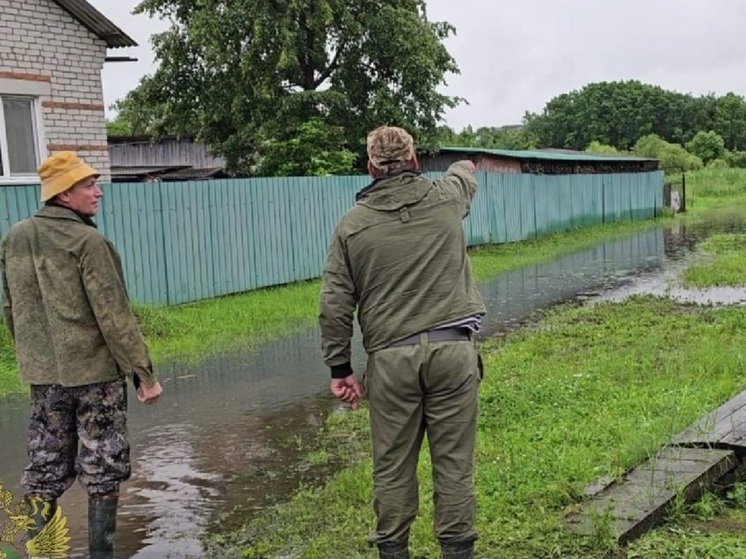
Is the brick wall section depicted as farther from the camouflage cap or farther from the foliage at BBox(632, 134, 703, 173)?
the foliage at BBox(632, 134, 703, 173)

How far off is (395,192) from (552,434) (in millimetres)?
2634

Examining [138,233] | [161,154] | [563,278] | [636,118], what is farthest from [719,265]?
[636,118]

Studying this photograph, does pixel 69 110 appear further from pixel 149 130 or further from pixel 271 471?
pixel 149 130

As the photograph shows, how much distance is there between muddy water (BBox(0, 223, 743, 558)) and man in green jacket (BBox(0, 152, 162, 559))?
73 cm

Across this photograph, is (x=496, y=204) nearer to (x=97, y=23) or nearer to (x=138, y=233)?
(x=97, y=23)

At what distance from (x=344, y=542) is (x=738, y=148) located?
297 ft

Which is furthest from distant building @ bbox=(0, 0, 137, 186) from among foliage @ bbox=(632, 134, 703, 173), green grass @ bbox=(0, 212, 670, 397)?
foliage @ bbox=(632, 134, 703, 173)

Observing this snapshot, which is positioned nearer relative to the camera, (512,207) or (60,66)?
(60,66)

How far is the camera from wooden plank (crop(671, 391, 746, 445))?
4.75 metres

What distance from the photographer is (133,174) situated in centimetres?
2245

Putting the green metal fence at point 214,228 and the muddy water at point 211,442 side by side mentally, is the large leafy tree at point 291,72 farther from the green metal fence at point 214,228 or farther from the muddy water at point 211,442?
the muddy water at point 211,442

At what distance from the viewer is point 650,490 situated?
4.16m

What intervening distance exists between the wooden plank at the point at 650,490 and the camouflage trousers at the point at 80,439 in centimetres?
215

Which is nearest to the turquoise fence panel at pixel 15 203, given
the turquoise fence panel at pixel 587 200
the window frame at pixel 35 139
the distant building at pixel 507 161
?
the window frame at pixel 35 139
